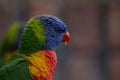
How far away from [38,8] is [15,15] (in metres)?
0.64

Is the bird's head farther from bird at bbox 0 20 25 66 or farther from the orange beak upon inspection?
bird at bbox 0 20 25 66

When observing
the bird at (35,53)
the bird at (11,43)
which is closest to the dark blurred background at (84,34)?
the bird at (11,43)

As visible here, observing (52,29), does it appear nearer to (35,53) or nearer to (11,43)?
(35,53)

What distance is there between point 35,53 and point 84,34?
15.7 feet

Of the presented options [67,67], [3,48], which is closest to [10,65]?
[3,48]

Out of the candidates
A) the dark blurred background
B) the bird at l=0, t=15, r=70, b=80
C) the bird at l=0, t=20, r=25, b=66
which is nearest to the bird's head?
the bird at l=0, t=15, r=70, b=80

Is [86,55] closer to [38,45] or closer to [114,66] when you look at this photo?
[114,66]

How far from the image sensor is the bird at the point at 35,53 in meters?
3.47

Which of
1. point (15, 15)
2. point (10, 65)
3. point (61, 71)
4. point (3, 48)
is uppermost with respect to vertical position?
point (10, 65)

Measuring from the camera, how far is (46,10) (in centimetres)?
799

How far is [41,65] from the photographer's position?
137 inches

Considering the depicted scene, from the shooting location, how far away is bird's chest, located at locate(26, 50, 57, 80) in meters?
3.47

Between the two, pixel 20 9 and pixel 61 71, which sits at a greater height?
pixel 20 9

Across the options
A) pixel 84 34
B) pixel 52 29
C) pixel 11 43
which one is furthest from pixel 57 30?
pixel 84 34
